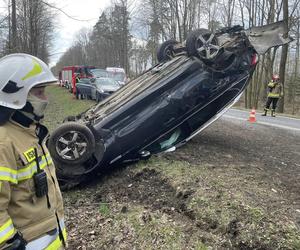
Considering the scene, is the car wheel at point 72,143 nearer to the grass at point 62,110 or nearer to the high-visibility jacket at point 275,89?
the grass at point 62,110

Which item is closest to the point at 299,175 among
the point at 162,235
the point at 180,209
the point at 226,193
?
the point at 226,193

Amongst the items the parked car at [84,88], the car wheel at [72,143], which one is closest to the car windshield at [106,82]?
the parked car at [84,88]

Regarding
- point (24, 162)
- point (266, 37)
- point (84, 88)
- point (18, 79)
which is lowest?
point (84, 88)

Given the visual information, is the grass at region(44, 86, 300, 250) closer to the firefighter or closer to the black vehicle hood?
the firefighter

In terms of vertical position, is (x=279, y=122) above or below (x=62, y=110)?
above

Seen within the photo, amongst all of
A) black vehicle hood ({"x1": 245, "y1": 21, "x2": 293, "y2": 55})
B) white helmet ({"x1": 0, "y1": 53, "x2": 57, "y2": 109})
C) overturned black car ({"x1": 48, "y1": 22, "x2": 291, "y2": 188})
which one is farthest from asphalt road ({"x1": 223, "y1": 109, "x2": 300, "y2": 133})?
white helmet ({"x1": 0, "y1": 53, "x2": 57, "y2": 109})

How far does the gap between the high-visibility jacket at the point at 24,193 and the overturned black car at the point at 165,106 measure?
2870 mm

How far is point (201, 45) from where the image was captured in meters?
6.17

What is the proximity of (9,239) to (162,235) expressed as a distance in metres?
2.13

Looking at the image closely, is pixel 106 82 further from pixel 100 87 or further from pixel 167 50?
pixel 167 50

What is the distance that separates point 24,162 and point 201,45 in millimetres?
4725

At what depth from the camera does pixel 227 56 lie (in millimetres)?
6102

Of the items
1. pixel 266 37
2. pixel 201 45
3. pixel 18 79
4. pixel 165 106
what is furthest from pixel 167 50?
pixel 18 79

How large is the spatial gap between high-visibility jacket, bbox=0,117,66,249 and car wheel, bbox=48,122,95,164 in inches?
109
